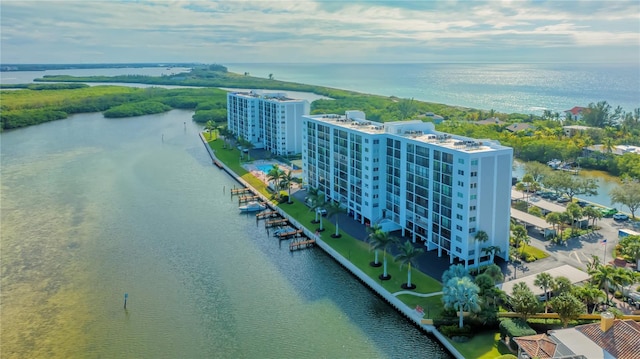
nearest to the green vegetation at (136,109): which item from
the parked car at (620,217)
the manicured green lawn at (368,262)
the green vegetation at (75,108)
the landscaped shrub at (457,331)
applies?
the green vegetation at (75,108)

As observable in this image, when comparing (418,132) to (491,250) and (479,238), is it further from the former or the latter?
(491,250)

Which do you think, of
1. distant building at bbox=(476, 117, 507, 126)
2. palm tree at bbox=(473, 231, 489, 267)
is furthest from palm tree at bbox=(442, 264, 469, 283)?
distant building at bbox=(476, 117, 507, 126)

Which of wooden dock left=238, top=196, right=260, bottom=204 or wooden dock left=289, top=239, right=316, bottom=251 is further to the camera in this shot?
wooden dock left=238, top=196, right=260, bottom=204

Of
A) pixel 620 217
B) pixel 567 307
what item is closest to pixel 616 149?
pixel 620 217

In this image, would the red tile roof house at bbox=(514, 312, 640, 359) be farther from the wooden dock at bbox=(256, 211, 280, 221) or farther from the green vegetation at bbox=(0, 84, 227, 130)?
the green vegetation at bbox=(0, 84, 227, 130)

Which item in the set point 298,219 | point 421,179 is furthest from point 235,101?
point 421,179

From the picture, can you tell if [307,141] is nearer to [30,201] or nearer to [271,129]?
[271,129]

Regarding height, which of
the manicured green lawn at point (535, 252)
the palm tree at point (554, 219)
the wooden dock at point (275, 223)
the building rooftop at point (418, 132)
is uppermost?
the building rooftop at point (418, 132)

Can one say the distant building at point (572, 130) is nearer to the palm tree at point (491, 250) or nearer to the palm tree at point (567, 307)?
the palm tree at point (491, 250)
